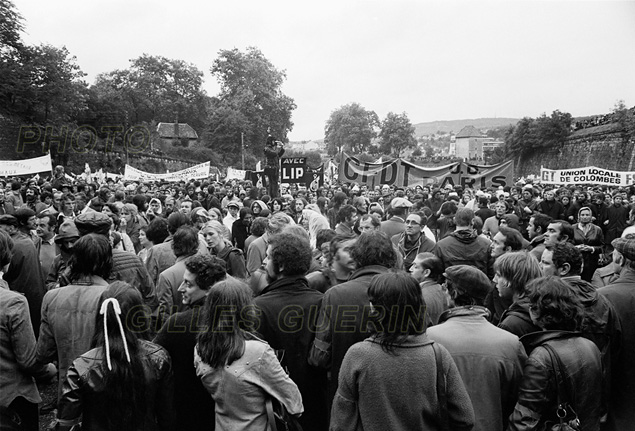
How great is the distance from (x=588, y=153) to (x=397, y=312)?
4090cm

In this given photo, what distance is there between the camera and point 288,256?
136 inches

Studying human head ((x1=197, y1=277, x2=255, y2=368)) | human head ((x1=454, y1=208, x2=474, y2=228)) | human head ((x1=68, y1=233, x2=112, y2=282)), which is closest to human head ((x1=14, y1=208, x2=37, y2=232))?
human head ((x1=68, y1=233, x2=112, y2=282))

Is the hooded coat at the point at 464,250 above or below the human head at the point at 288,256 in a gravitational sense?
below

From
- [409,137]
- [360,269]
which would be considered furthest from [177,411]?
[409,137]

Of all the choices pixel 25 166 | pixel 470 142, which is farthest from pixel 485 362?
pixel 470 142

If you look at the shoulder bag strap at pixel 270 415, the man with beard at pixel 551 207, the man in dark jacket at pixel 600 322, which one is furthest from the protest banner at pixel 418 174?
the shoulder bag strap at pixel 270 415

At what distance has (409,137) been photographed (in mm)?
104062

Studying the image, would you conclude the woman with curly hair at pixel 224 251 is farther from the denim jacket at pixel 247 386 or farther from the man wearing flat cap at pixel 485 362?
the man wearing flat cap at pixel 485 362

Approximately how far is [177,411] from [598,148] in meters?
39.5

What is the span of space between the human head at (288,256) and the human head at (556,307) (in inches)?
56.3

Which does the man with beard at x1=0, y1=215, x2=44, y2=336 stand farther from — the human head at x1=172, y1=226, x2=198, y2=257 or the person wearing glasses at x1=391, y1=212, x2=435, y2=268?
the person wearing glasses at x1=391, y1=212, x2=435, y2=268

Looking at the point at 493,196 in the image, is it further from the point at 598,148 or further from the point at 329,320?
the point at 598,148

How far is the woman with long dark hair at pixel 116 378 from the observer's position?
2.49 m

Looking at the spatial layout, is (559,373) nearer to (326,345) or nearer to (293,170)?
(326,345)
